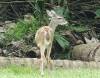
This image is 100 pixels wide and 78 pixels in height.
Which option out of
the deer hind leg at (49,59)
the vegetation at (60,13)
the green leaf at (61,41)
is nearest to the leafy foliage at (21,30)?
the vegetation at (60,13)

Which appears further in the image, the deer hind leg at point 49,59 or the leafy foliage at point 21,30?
the leafy foliage at point 21,30

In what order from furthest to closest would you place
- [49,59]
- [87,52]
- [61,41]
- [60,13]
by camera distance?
[60,13] → [61,41] → [87,52] → [49,59]

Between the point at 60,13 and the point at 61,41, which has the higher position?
the point at 60,13

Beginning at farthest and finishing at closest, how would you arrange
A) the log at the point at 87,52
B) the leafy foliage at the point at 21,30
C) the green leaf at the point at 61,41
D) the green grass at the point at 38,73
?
the leafy foliage at the point at 21,30 < the green leaf at the point at 61,41 < the log at the point at 87,52 < the green grass at the point at 38,73

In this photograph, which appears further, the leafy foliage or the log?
the leafy foliage

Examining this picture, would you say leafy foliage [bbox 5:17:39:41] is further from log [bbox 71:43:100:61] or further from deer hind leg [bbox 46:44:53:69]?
deer hind leg [bbox 46:44:53:69]

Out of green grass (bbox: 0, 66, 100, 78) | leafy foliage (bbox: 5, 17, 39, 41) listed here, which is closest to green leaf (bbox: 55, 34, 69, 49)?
leafy foliage (bbox: 5, 17, 39, 41)

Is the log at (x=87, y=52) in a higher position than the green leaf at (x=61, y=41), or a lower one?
lower

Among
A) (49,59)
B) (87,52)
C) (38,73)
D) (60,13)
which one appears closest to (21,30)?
(60,13)

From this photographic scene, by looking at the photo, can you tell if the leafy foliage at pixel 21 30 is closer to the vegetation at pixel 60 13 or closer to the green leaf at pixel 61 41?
the vegetation at pixel 60 13

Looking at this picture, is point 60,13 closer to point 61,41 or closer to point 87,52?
point 61,41

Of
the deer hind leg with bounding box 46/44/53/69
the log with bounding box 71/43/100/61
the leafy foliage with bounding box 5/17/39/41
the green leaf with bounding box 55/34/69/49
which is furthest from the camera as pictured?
the leafy foliage with bounding box 5/17/39/41

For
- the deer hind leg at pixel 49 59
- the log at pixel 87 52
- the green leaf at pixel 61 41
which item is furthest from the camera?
the green leaf at pixel 61 41

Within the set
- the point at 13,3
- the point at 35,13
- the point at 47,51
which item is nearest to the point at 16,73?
the point at 47,51
